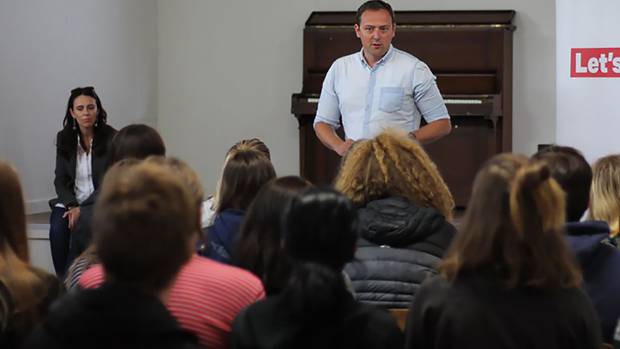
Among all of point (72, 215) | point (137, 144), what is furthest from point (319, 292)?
point (72, 215)

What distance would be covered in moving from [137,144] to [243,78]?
16.7 feet

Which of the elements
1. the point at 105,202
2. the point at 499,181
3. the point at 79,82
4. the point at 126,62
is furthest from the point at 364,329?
the point at 126,62

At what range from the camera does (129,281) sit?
5.06 feet

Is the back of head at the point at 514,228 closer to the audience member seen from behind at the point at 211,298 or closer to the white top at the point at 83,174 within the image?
the audience member seen from behind at the point at 211,298

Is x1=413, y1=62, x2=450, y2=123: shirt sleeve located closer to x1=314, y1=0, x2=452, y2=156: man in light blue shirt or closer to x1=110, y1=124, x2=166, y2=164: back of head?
x1=314, y1=0, x2=452, y2=156: man in light blue shirt

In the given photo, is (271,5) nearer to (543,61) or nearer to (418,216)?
(543,61)

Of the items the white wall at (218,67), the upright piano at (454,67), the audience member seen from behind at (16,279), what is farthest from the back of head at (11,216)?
the upright piano at (454,67)

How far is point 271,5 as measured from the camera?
8211 mm

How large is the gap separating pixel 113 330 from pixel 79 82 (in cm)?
585

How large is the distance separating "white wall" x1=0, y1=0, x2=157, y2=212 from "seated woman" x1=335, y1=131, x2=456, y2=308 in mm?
3852

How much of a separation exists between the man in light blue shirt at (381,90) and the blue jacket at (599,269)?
7.42ft

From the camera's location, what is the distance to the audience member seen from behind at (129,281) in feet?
4.95

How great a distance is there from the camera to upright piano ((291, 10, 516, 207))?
24.9ft

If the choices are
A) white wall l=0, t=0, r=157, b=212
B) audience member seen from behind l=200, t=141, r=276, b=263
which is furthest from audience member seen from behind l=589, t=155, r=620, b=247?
white wall l=0, t=0, r=157, b=212
